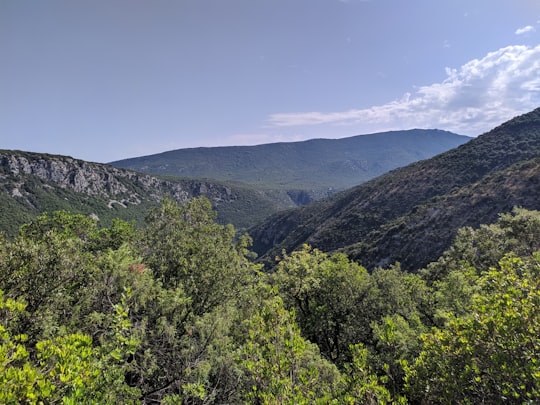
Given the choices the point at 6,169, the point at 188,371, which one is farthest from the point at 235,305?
the point at 6,169

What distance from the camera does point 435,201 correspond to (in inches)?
3711

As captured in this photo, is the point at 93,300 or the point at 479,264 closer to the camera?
the point at 93,300

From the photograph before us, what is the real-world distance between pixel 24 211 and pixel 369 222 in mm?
168728

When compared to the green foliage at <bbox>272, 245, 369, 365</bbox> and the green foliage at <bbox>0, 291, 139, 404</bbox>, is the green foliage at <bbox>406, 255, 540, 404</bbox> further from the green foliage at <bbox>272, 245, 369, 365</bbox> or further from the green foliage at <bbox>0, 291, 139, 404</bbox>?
the green foliage at <bbox>272, 245, 369, 365</bbox>

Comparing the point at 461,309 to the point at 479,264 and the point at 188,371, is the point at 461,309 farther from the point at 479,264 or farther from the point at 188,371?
the point at 479,264

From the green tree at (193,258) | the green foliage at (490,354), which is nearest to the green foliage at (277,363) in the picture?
the green foliage at (490,354)

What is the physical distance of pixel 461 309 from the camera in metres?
16.6

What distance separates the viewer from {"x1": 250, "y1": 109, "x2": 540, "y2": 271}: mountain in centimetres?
7400

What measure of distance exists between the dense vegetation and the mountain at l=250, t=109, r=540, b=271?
2085 inches

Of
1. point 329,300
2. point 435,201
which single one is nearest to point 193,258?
point 329,300

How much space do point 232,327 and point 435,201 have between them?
9500 cm

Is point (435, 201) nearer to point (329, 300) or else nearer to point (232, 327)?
point (329, 300)

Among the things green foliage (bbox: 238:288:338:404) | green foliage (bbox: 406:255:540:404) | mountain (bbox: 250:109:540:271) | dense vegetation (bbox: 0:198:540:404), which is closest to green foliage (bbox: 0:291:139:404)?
dense vegetation (bbox: 0:198:540:404)

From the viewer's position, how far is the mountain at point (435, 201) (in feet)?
243
